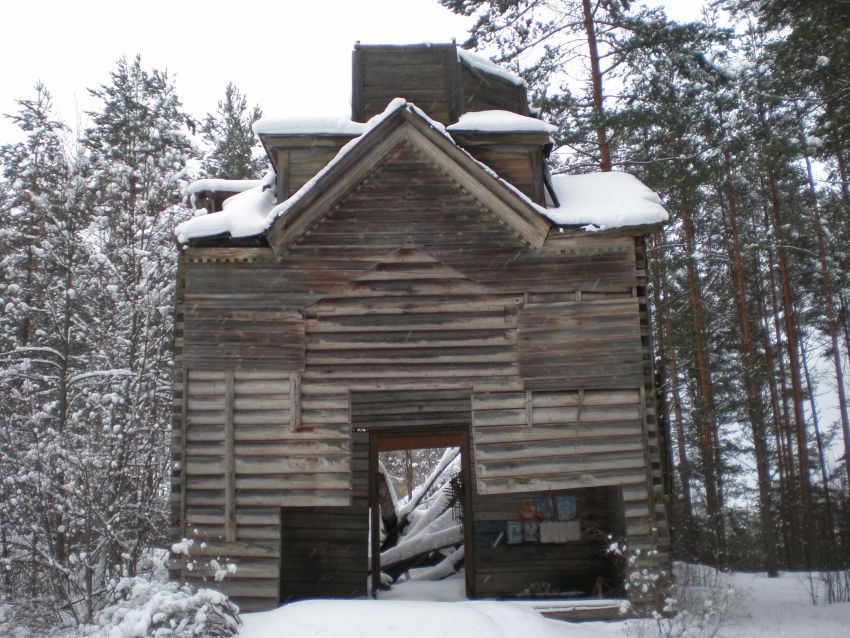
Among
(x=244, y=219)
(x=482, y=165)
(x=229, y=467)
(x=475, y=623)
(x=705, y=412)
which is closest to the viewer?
(x=475, y=623)

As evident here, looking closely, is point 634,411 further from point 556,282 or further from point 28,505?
point 28,505

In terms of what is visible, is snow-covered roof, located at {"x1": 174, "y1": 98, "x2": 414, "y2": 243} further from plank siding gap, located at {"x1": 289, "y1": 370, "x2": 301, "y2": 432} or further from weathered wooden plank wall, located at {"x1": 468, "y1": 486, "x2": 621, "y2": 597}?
weathered wooden plank wall, located at {"x1": 468, "y1": 486, "x2": 621, "y2": 597}

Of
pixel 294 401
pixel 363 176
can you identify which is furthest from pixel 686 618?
pixel 363 176

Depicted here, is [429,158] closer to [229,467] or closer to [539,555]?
[229,467]

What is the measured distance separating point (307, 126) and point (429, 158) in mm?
2344

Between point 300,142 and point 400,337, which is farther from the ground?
point 300,142

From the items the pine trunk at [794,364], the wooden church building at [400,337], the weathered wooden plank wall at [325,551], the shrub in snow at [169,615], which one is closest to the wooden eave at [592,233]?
the wooden church building at [400,337]

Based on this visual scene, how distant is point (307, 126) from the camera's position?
11.7 metres

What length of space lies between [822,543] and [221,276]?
579 inches

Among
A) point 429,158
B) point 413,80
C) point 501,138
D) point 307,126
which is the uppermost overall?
point 413,80

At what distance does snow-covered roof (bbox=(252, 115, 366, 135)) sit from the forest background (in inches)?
186

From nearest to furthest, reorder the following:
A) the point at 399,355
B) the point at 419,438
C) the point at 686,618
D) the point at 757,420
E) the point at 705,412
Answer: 1. the point at 686,618
2. the point at 399,355
3. the point at 419,438
4. the point at 757,420
5. the point at 705,412

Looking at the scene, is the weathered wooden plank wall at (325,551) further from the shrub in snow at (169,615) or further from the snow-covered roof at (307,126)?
the snow-covered roof at (307,126)

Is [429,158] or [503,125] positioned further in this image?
[503,125]
